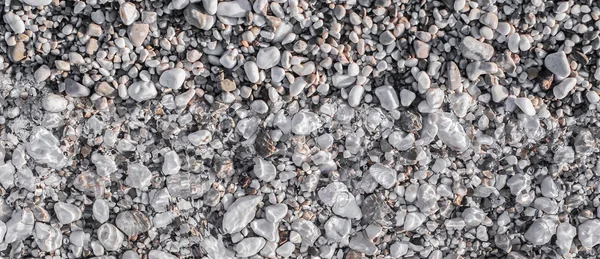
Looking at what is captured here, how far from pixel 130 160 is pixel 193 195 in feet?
0.43

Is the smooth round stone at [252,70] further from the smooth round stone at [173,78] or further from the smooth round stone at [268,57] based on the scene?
the smooth round stone at [173,78]

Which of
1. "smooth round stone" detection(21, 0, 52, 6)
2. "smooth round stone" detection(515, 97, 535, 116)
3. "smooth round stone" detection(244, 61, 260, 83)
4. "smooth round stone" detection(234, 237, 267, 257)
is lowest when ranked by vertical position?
"smooth round stone" detection(234, 237, 267, 257)

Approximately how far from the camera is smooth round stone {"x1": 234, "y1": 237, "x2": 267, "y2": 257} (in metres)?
1.16

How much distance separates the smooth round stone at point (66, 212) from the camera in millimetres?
1151

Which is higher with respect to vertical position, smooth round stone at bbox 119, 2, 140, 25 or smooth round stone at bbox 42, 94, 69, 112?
smooth round stone at bbox 119, 2, 140, 25

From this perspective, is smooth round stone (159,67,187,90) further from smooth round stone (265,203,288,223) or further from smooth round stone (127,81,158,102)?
smooth round stone (265,203,288,223)

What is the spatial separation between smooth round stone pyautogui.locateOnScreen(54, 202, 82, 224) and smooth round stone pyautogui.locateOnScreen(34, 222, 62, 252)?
0.03m

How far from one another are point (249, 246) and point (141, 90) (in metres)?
0.34

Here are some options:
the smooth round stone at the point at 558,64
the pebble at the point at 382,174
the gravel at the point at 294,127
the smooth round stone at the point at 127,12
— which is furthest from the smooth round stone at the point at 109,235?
the smooth round stone at the point at 558,64

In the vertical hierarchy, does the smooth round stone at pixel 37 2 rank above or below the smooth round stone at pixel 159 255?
above

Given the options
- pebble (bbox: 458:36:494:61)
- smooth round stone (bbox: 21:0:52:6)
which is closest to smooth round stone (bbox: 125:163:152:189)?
smooth round stone (bbox: 21:0:52:6)

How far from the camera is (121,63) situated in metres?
1.13

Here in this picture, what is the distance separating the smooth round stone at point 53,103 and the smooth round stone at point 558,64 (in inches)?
34.4

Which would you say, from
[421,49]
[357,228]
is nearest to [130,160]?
[357,228]
